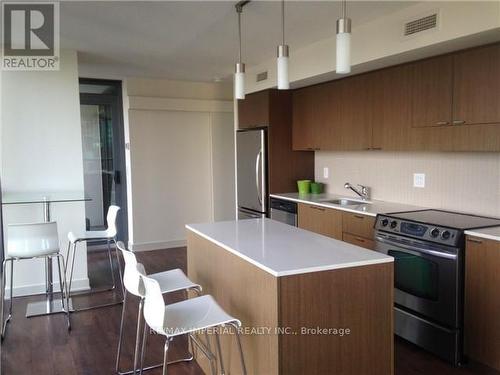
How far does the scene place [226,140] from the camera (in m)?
6.91

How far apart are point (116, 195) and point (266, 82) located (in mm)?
3124

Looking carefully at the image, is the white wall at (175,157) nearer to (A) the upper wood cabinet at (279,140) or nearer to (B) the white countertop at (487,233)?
(A) the upper wood cabinet at (279,140)

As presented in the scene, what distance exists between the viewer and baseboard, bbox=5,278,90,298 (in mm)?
4477

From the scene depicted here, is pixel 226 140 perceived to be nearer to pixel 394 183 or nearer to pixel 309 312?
pixel 394 183

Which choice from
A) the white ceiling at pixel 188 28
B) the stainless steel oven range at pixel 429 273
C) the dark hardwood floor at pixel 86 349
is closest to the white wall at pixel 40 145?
the white ceiling at pixel 188 28

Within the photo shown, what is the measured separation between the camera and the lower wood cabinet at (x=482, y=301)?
8.87 ft

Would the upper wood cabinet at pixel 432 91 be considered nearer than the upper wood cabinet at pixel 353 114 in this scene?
Yes

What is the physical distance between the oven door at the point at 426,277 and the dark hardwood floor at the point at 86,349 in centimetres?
32

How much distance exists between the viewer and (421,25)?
10.3ft

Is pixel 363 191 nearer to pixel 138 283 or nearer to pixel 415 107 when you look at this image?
pixel 415 107

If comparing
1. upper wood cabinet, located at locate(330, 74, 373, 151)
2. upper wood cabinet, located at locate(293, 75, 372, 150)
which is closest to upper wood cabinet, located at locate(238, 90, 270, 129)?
upper wood cabinet, located at locate(293, 75, 372, 150)

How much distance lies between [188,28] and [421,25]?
1.88m

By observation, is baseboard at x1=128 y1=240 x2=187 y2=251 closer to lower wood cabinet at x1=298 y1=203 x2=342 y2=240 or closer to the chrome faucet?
lower wood cabinet at x1=298 y1=203 x2=342 y2=240

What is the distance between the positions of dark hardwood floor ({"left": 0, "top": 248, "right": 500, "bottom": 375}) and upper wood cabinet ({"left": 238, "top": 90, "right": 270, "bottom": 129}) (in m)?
2.40
